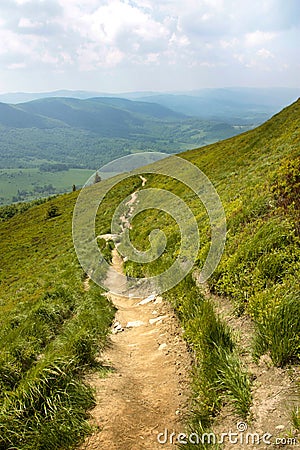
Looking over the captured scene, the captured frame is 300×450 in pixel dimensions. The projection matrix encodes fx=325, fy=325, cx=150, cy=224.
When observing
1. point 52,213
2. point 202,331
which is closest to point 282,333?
point 202,331

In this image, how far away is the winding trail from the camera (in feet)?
15.4

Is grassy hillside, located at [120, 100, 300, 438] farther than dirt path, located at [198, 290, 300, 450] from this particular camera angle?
Yes

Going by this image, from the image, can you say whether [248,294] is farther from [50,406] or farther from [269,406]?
[50,406]

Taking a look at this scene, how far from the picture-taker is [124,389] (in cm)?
598

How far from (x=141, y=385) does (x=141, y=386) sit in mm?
47

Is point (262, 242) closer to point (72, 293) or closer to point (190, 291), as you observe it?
point (190, 291)

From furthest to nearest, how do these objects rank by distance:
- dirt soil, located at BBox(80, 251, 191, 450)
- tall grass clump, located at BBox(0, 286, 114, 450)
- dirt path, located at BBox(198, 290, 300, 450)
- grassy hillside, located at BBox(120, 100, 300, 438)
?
grassy hillside, located at BBox(120, 100, 300, 438) < dirt soil, located at BBox(80, 251, 191, 450) < tall grass clump, located at BBox(0, 286, 114, 450) < dirt path, located at BBox(198, 290, 300, 450)

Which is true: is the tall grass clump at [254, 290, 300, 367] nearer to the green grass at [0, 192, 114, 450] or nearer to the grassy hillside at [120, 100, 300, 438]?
the grassy hillside at [120, 100, 300, 438]

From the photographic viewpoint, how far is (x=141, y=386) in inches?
243

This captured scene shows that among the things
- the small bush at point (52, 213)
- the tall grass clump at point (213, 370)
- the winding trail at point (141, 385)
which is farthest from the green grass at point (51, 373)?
the small bush at point (52, 213)

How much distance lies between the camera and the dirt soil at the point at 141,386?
4.68 metres

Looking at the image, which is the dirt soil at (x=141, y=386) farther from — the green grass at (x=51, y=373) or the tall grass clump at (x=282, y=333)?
the tall grass clump at (x=282, y=333)

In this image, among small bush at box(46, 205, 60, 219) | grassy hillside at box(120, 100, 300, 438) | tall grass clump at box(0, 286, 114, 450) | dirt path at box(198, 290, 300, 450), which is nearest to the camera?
dirt path at box(198, 290, 300, 450)

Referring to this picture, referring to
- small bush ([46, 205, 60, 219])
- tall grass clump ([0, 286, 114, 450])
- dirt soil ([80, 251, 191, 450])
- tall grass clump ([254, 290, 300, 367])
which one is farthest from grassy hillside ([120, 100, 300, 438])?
small bush ([46, 205, 60, 219])
